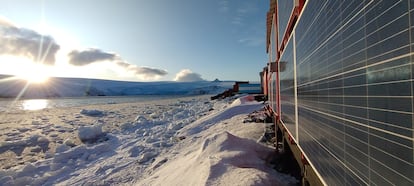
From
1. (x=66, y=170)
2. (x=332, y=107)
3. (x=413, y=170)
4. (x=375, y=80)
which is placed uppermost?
(x=375, y=80)

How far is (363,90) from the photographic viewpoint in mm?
1141

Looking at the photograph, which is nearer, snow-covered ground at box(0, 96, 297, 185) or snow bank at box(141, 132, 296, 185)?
snow bank at box(141, 132, 296, 185)

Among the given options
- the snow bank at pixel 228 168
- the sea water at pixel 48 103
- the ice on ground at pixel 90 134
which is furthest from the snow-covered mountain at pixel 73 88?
the snow bank at pixel 228 168

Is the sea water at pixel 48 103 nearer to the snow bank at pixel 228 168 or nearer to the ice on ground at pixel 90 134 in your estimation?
the ice on ground at pixel 90 134

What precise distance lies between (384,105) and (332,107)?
27.8 inches

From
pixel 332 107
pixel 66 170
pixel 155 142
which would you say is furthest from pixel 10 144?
pixel 332 107

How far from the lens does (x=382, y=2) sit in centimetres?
92

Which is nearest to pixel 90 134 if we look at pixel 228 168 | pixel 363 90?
pixel 228 168

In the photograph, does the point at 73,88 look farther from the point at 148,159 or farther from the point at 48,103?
the point at 148,159

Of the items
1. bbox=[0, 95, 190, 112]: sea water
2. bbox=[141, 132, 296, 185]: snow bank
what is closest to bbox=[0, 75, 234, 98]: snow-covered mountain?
bbox=[0, 95, 190, 112]: sea water

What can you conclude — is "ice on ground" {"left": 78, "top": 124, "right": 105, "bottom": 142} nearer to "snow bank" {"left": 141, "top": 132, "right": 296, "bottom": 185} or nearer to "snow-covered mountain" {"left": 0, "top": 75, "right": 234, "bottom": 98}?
"snow bank" {"left": 141, "top": 132, "right": 296, "bottom": 185}

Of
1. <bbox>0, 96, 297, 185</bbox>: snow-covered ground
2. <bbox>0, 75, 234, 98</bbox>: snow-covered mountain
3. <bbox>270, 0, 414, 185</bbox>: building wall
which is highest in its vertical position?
<bbox>0, 75, 234, 98</bbox>: snow-covered mountain

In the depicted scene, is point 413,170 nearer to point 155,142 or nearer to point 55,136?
point 155,142

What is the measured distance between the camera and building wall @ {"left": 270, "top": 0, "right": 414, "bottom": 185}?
0.85m
